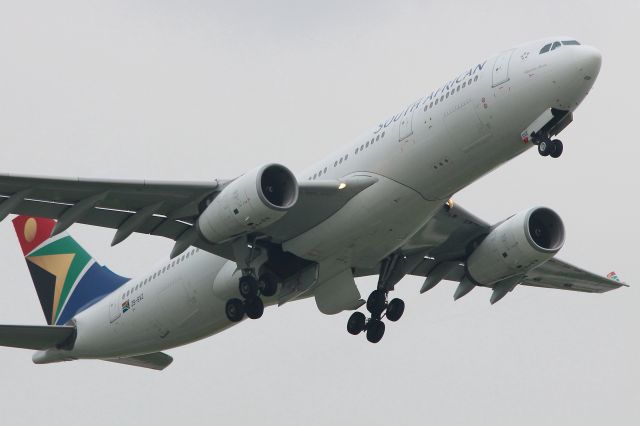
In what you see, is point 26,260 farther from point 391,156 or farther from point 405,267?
point 391,156

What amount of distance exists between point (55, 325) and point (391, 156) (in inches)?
578

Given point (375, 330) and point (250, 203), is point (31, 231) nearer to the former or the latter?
point (375, 330)

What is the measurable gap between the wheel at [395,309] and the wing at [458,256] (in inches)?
38.9

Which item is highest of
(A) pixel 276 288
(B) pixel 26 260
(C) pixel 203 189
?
(B) pixel 26 260

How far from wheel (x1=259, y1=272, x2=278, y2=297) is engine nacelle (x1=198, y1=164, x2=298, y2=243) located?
2.67m

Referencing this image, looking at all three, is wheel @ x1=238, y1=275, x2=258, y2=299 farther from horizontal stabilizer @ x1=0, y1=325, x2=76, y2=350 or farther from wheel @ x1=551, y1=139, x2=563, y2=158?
wheel @ x1=551, y1=139, x2=563, y2=158

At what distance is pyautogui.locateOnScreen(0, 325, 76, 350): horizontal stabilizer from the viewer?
38344 millimetres

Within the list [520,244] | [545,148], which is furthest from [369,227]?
[520,244]

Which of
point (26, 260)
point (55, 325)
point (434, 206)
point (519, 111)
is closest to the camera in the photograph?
point (519, 111)

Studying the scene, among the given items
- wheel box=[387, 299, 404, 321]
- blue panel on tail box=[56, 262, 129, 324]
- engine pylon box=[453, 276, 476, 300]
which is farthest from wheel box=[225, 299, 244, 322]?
engine pylon box=[453, 276, 476, 300]

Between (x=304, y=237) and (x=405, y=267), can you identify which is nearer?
(x=304, y=237)

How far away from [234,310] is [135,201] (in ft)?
14.7

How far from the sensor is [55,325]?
41750 mm

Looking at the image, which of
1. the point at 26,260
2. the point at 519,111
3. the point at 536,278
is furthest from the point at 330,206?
the point at 26,260
